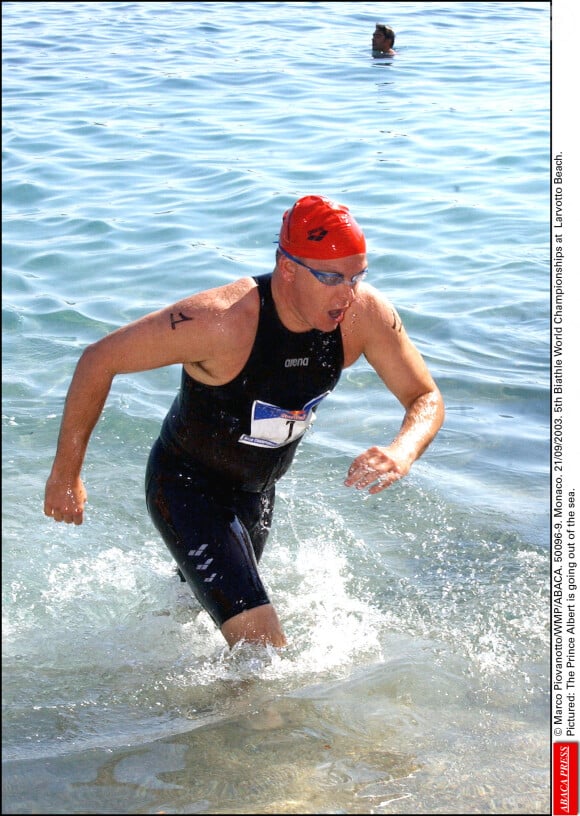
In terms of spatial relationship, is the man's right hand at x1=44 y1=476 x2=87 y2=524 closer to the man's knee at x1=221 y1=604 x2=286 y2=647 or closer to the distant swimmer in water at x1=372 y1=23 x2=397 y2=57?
the man's knee at x1=221 y1=604 x2=286 y2=647

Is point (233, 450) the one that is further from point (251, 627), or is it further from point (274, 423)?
point (251, 627)

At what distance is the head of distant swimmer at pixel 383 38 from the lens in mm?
18844

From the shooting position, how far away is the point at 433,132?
49.3 ft

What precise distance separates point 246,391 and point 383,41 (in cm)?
1613

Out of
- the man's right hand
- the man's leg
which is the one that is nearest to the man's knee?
the man's leg

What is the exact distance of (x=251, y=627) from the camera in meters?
4.28

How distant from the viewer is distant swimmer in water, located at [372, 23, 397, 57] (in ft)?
61.8

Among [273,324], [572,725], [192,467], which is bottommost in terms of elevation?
[572,725]

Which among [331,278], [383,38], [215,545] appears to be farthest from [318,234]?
[383,38]

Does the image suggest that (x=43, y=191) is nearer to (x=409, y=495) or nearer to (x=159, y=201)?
(x=159, y=201)

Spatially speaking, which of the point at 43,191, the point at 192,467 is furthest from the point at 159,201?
the point at 192,467

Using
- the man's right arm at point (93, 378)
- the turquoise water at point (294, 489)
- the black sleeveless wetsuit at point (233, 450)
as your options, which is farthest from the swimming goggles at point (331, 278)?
the turquoise water at point (294, 489)

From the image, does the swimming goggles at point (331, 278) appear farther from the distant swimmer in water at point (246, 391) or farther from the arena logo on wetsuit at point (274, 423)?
the arena logo on wetsuit at point (274, 423)

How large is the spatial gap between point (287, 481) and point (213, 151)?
25.8ft
